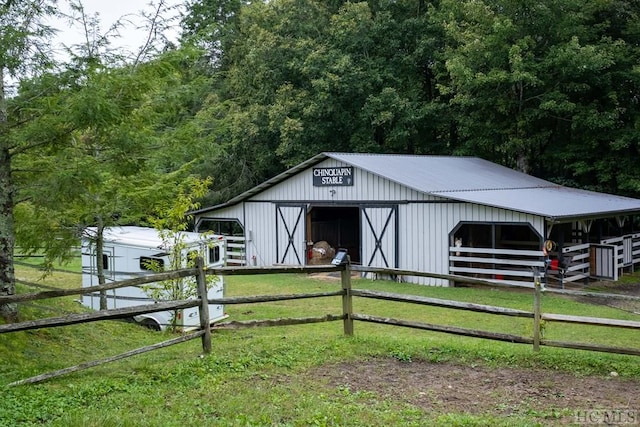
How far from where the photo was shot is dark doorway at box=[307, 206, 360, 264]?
A: 2178 centimetres

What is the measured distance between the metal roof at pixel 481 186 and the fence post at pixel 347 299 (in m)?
8.90

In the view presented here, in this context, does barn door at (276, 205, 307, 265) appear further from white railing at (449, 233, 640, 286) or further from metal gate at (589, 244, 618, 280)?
metal gate at (589, 244, 618, 280)

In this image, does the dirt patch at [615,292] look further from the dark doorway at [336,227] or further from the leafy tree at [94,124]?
the leafy tree at [94,124]

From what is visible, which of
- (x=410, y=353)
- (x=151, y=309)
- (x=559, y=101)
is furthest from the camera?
(x=559, y=101)

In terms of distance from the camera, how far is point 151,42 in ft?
21.7

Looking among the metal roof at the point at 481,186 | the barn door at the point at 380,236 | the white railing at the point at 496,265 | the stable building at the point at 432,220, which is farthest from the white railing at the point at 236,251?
the white railing at the point at 496,265

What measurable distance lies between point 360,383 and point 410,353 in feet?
3.81

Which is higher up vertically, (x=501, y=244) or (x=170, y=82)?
(x=170, y=82)

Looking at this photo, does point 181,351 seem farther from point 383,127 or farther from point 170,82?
point 383,127

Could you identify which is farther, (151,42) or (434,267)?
(434,267)

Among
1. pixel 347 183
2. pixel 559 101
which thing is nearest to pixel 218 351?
pixel 347 183

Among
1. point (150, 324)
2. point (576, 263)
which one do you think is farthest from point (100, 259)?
point (576, 263)

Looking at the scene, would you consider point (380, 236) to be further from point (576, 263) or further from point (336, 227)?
point (576, 263)

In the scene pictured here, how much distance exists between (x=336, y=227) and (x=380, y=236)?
4896 mm
